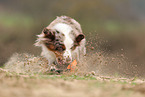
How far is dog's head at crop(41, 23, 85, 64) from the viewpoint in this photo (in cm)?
791

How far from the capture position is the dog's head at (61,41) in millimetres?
7910

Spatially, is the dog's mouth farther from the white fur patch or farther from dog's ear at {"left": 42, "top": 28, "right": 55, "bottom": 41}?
dog's ear at {"left": 42, "top": 28, "right": 55, "bottom": 41}

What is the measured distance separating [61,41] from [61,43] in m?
0.11

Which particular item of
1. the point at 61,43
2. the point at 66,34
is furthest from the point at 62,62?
the point at 66,34

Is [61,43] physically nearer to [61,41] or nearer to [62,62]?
[61,41]

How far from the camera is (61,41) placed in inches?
320

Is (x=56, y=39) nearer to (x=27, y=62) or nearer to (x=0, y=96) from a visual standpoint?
(x=27, y=62)

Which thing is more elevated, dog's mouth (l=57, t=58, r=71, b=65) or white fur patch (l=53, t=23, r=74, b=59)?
white fur patch (l=53, t=23, r=74, b=59)

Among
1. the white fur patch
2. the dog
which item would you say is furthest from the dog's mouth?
the white fur patch

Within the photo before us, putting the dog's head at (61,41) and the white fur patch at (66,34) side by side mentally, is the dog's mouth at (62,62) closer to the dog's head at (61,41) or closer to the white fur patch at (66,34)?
the dog's head at (61,41)

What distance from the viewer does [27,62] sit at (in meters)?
7.83

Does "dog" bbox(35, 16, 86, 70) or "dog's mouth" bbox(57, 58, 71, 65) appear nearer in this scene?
"dog's mouth" bbox(57, 58, 71, 65)

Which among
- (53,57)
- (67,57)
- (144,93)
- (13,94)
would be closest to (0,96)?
(13,94)

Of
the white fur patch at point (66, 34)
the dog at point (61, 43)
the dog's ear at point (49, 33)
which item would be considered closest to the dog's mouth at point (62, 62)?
the dog at point (61, 43)
